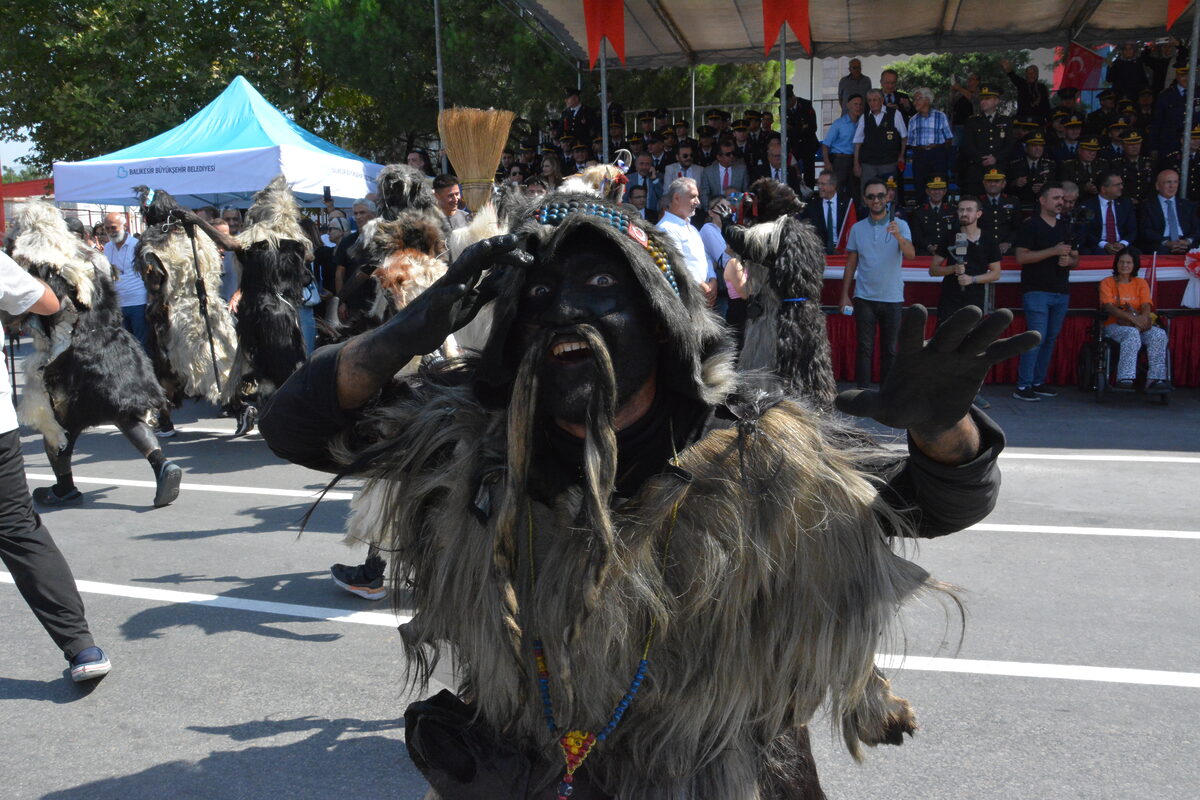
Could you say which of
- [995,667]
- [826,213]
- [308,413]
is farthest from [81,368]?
[826,213]

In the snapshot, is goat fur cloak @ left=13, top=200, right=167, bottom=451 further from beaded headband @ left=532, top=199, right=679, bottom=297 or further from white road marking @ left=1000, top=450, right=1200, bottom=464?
white road marking @ left=1000, top=450, right=1200, bottom=464

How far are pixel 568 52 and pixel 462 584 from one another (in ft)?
47.8

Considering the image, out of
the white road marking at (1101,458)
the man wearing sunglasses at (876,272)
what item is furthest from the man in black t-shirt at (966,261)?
the white road marking at (1101,458)

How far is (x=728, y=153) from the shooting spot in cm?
1328

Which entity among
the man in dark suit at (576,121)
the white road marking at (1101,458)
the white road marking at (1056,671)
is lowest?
the white road marking at (1101,458)

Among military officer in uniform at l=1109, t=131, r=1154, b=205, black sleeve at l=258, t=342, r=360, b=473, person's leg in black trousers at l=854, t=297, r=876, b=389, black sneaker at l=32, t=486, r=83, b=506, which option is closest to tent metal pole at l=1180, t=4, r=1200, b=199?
military officer in uniform at l=1109, t=131, r=1154, b=205

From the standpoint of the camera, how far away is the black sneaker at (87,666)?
3895 mm

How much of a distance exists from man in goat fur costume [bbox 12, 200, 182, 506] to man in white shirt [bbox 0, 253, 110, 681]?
280 cm

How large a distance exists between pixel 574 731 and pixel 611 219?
3.00 ft

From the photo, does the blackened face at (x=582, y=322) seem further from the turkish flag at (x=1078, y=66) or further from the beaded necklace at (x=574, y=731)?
the turkish flag at (x=1078, y=66)

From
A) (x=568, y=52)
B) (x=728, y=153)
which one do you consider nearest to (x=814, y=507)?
(x=728, y=153)

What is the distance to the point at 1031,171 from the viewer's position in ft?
41.3

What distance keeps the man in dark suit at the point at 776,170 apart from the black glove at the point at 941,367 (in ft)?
36.7

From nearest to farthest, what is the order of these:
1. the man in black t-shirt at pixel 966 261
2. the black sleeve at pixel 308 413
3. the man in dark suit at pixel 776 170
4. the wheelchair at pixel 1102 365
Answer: the black sleeve at pixel 308 413 → the wheelchair at pixel 1102 365 → the man in black t-shirt at pixel 966 261 → the man in dark suit at pixel 776 170
